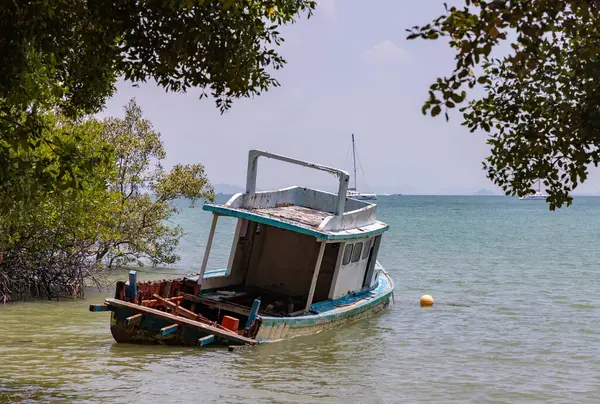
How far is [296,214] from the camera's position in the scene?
1912 cm

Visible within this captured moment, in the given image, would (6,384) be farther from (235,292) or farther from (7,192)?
(235,292)

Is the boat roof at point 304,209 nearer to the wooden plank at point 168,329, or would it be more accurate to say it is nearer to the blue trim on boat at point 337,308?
the blue trim on boat at point 337,308

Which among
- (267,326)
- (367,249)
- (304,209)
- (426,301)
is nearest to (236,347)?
(267,326)

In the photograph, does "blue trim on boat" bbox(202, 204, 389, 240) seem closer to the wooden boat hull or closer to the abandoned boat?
the abandoned boat

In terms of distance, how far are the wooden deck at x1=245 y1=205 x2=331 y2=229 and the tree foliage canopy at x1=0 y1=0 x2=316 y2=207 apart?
22.4ft

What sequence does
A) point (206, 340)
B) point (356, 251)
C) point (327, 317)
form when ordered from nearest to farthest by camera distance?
point (206, 340), point (327, 317), point (356, 251)

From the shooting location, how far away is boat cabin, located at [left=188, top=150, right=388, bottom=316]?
18.1m

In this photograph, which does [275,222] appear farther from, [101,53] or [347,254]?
[101,53]

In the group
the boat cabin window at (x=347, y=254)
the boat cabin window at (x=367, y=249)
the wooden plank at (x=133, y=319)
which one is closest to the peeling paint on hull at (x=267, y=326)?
the wooden plank at (x=133, y=319)

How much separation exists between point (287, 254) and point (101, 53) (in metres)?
10.3

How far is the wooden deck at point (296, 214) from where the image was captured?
1773cm

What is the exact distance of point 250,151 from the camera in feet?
60.5

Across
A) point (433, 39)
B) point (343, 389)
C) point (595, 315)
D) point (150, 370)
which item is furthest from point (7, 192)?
point (595, 315)

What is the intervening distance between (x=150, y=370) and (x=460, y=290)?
18632 millimetres
